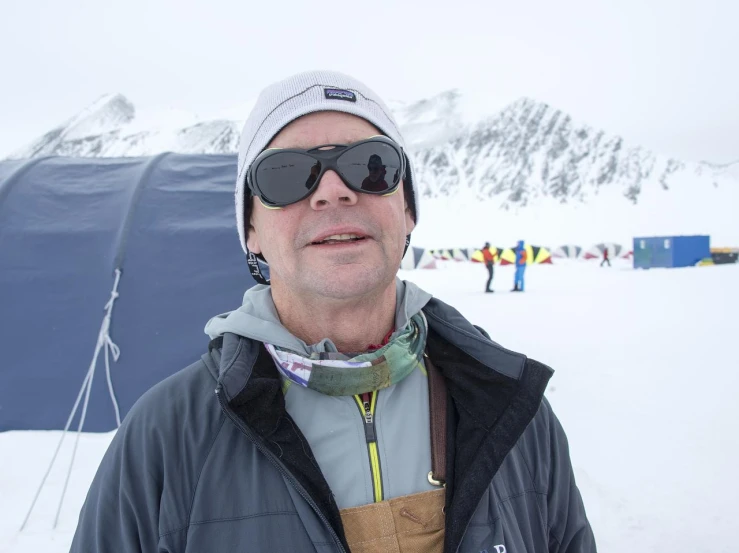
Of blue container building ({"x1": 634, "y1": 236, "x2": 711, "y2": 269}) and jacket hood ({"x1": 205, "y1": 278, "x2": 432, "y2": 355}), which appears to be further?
blue container building ({"x1": 634, "y1": 236, "x2": 711, "y2": 269})

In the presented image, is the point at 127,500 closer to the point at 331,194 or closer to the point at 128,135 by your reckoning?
the point at 331,194

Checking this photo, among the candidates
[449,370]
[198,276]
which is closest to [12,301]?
[198,276]

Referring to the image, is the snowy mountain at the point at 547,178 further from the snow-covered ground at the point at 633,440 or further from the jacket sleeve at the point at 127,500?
the jacket sleeve at the point at 127,500

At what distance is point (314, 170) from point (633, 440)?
399 centimetres

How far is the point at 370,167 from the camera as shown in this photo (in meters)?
1.43

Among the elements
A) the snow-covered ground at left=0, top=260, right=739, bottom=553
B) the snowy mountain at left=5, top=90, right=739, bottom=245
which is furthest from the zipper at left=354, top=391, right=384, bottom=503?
the snowy mountain at left=5, top=90, right=739, bottom=245

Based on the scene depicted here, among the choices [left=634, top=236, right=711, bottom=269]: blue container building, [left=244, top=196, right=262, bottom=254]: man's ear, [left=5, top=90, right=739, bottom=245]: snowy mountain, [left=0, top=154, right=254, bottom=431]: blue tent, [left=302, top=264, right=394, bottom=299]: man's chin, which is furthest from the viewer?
[left=5, top=90, right=739, bottom=245]: snowy mountain

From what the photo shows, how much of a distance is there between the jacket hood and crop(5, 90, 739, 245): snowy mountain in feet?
103

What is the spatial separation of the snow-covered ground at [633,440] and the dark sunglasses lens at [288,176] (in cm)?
284

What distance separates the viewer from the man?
3.82 ft

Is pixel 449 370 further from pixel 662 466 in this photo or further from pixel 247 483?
pixel 662 466

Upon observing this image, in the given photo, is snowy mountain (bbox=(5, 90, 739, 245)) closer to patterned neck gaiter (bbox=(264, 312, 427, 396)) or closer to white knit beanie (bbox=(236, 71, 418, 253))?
white knit beanie (bbox=(236, 71, 418, 253))

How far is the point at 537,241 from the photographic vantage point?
49406 mm

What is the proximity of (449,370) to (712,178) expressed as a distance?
250 feet
